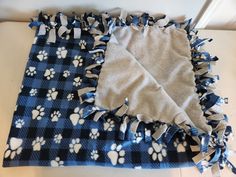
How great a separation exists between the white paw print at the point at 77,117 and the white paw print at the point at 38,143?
9cm

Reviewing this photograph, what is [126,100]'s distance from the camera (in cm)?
71

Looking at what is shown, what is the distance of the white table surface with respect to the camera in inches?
25.4

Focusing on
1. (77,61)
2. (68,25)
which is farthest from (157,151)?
(68,25)

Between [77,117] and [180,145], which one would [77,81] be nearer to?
[77,117]

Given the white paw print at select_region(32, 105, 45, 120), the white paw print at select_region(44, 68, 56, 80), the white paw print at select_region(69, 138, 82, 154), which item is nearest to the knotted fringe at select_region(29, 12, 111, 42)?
the white paw print at select_region(44, 68, 56, 80)

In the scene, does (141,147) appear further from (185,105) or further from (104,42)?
(104,42)

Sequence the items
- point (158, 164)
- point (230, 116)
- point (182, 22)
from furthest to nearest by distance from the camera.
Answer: point (182, 22)
point (230, 116)
point (158, 164)

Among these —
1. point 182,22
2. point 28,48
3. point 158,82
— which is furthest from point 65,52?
point 182,22

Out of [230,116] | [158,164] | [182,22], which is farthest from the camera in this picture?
[182,22]

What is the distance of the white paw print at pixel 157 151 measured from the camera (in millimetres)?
652

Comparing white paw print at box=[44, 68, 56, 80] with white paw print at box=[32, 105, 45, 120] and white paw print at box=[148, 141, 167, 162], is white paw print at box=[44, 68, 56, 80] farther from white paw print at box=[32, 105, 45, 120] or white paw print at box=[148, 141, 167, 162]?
white paw print at box=[148, 141, 167, 162]

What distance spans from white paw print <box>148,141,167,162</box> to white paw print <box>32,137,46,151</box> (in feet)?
0.95

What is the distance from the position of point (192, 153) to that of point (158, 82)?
23cm

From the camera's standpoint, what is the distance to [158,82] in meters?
0.76
